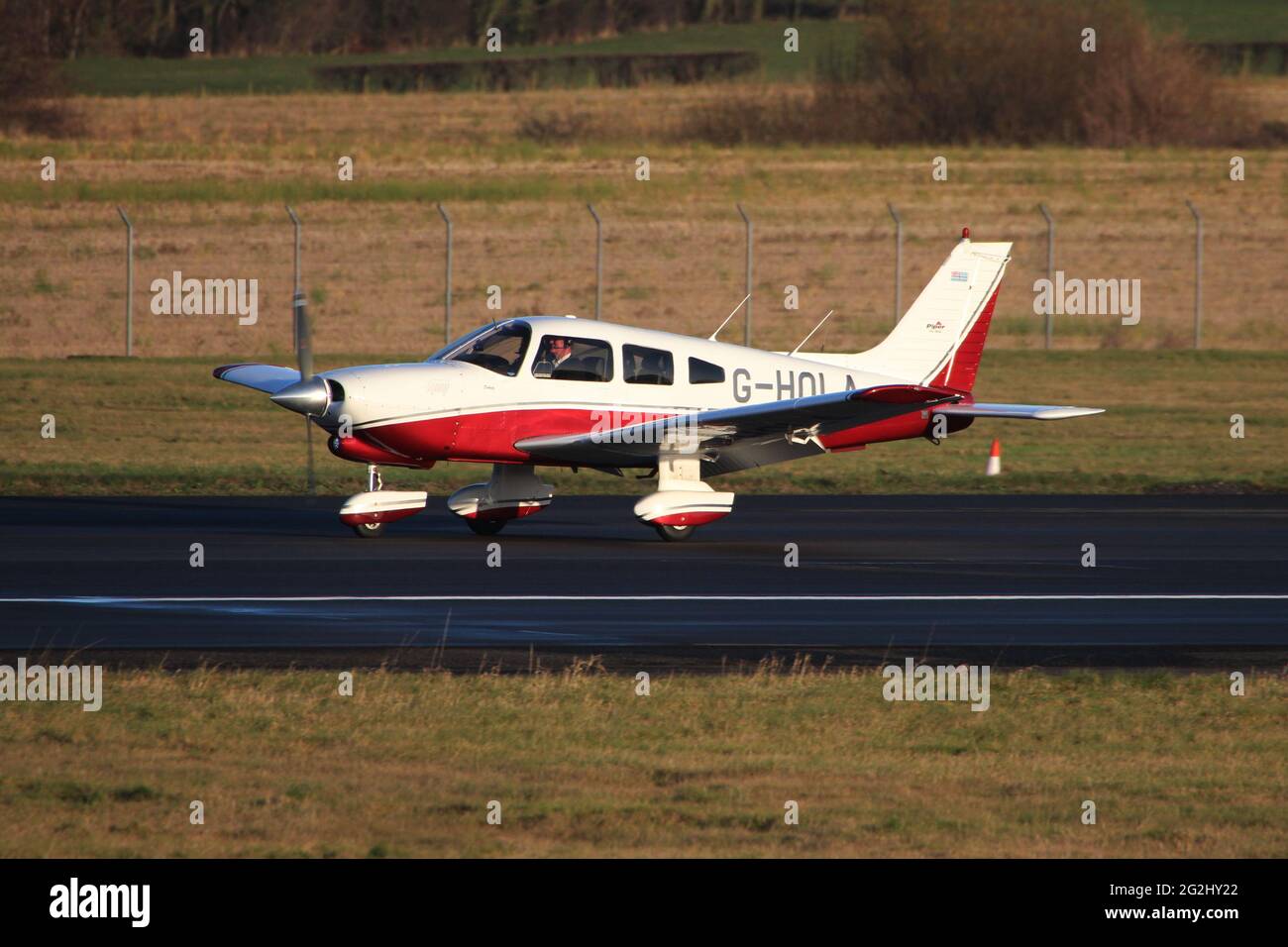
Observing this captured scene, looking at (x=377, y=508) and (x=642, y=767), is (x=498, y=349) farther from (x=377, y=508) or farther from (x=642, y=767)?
(x=642, y=767)

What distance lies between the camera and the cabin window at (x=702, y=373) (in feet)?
67.4

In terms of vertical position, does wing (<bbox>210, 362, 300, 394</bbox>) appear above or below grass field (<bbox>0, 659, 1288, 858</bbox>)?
above

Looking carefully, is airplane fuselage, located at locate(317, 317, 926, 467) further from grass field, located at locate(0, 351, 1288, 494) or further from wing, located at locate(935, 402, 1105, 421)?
grass field, located at locate(0, 351, 1288, 494)

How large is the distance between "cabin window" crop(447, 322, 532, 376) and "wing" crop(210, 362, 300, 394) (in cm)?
206

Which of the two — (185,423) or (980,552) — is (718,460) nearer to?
(980,552)

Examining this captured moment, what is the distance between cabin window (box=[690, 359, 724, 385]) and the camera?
2055cm

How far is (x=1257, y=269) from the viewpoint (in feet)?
167

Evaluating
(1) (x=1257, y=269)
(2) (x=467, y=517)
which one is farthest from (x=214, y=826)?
(1) (x=1257, y=269)

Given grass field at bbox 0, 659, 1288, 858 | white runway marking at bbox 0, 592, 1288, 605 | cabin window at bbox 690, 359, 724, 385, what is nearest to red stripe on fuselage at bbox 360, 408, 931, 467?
cabin window at bbox 690, 359, 724, 385

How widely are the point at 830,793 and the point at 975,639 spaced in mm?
4725

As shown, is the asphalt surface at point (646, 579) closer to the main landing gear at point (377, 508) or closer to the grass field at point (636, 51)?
the main landing gear at point (377, 508)

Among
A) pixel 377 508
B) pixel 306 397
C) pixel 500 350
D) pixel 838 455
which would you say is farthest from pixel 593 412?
pixel 838 455

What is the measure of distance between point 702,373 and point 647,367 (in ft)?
2.01

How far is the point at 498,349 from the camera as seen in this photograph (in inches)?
787
